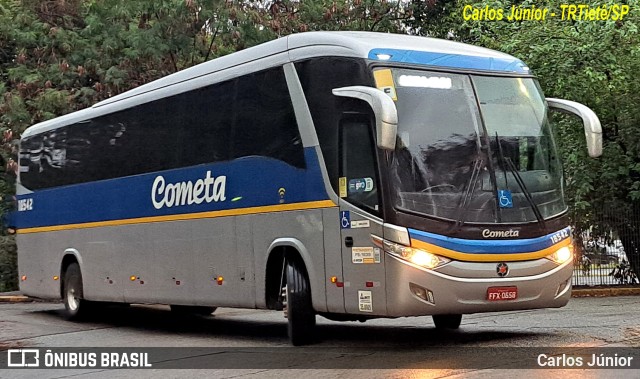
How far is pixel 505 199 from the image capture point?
11492mm

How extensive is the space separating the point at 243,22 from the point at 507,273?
16216 mm

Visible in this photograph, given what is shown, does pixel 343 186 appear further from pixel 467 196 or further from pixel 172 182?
pixel 172 182

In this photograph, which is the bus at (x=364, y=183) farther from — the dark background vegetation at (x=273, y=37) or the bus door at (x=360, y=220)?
the dark background vegetation at (x=273, y=37)

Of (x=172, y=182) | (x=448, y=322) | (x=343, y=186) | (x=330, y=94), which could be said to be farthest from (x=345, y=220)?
(x=172, y=182)

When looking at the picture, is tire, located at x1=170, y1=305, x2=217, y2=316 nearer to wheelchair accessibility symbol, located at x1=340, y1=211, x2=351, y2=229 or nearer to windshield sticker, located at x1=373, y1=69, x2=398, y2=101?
wheelchair accessibility symbol, located at x1=340, y1=211, x2=351, y2=229

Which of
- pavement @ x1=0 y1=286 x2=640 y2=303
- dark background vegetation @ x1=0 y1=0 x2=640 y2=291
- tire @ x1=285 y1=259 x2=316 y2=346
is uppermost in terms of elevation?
dark background vegetation @ x1=0 y1=0 x2=640 y2=291

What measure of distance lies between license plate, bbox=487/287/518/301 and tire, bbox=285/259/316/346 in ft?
7.53

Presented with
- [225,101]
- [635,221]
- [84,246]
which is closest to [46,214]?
[84,246]

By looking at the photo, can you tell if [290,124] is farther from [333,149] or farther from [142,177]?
[142,177]

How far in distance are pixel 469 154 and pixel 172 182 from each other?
546 cm

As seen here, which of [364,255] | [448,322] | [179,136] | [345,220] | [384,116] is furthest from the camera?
[179,136]

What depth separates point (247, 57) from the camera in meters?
13.8

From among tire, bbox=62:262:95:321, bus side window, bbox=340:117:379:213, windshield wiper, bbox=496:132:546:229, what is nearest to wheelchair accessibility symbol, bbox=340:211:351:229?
bus side window, bbox=340:117:379:213

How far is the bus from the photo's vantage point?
11.2 metres
